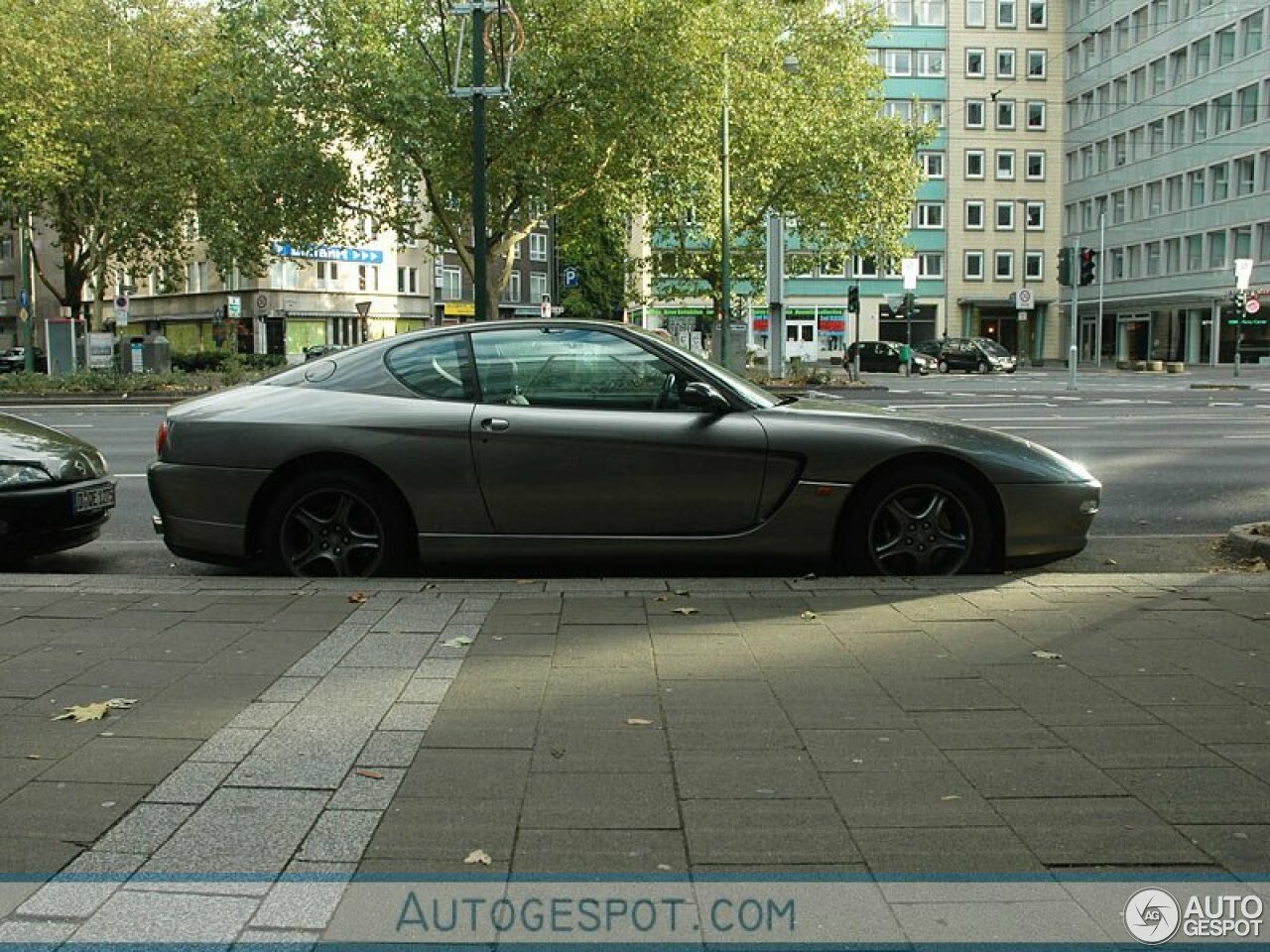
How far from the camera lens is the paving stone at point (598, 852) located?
122 inches

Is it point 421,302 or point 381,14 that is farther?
point 421,302

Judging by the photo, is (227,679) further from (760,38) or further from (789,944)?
(760,38)

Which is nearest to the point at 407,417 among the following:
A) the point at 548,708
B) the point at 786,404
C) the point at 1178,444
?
the point at 786,404

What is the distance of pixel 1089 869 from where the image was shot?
3080 mm

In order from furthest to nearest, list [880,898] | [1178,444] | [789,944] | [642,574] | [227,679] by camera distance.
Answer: [1178,444]
[642,574]
[227,679]
[880,898]
[789,944]

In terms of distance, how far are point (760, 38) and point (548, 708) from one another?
43.8 metres

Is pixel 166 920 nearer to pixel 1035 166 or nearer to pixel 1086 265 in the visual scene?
pixel 1086 265

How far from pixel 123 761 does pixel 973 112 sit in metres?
80.1

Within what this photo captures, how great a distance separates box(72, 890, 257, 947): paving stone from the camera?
108 inches

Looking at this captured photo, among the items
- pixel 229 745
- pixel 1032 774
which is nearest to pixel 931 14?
pixel 1032 774

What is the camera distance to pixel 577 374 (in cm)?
686

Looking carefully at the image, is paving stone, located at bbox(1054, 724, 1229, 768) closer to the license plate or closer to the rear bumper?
the rear bumper

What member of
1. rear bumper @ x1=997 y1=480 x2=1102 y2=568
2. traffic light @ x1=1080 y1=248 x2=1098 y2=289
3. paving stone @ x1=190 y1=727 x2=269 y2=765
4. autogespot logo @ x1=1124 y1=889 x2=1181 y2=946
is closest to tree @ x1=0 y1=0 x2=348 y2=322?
traffic light @ x1=1080 y1=248 x2=1098 y2=289

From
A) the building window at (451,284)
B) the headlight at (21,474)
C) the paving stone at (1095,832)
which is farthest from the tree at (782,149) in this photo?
the paving stone at (1095,832)
